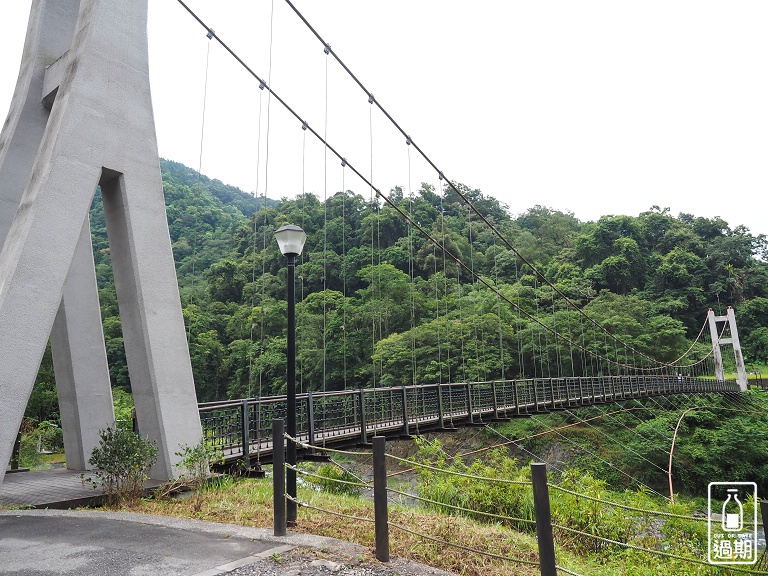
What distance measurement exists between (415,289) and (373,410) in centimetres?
1996

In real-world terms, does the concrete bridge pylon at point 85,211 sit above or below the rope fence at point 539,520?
above

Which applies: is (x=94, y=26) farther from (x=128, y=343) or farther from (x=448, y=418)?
(x=448, y=418)

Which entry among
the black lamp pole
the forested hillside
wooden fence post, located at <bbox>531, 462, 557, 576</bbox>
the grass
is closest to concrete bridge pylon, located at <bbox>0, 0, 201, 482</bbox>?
the grass

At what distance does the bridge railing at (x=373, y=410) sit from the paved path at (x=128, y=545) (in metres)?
1.72

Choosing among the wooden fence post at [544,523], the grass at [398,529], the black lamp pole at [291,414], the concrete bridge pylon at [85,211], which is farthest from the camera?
the concrete bridge pylon at [85,211]

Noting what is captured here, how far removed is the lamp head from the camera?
13.4 feet

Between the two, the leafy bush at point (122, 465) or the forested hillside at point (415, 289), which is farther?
the forested hillside at point (415, 289)

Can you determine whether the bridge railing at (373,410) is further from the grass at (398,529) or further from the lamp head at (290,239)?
the lamp head at (290,239)

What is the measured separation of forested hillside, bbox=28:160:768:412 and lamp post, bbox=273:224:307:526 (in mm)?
7716

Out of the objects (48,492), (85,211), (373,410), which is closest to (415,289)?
(373,410)

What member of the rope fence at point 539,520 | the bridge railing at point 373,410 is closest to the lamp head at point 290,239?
the rope fence at point 539,520

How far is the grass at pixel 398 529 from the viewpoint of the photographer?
3.19 m

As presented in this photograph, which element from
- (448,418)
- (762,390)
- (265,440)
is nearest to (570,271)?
(762,390)

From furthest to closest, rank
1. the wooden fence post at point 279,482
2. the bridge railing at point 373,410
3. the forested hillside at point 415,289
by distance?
the forested hillside at point 415,289, the bridge railing at point 373,410, the wooden fence post at point 279,482
